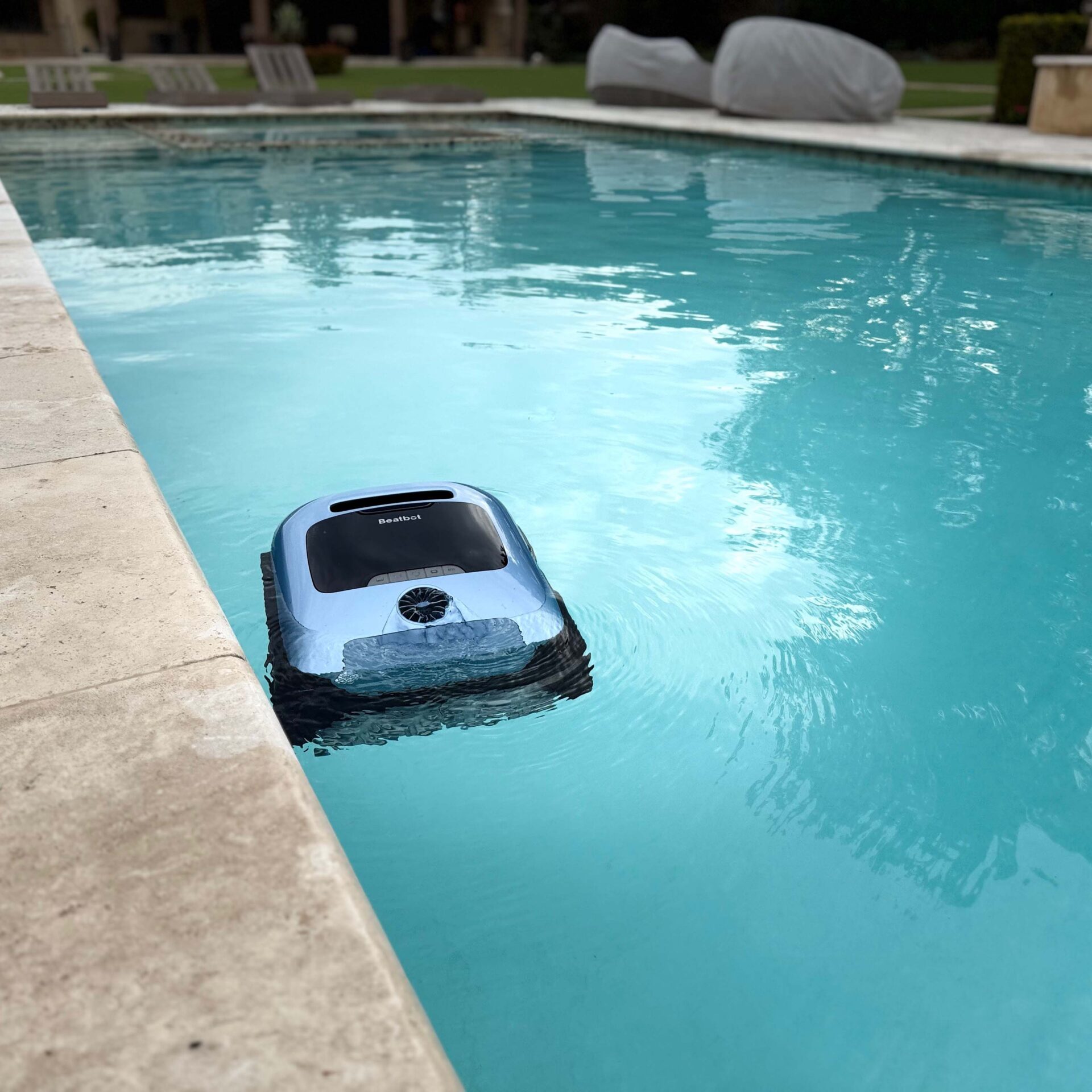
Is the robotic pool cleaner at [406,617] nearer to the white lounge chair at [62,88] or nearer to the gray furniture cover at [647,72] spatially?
the gray furniture cover at [647,72]

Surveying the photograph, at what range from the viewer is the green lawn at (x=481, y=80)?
24.2m

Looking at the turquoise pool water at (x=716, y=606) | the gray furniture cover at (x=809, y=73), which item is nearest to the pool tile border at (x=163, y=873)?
the turquoise pool water at (x=716, y=606)

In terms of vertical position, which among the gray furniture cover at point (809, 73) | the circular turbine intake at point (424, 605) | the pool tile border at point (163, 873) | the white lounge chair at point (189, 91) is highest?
the gray furniture cover at point (809, 73)

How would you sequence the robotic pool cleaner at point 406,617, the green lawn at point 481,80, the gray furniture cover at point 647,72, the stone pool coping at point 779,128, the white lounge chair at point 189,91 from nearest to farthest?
the robotic pool cleaner at point 406,617, the stone pool coping at point 779,128, the gray furniture cover at point 647,72, the white lounge chair at point 189,91, the green lawn at point 481,80

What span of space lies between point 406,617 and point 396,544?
0.88ft

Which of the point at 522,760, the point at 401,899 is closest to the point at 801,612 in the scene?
the point at 522,760

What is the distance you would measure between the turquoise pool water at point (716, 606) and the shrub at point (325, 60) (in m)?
24.3

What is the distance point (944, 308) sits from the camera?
7863mm

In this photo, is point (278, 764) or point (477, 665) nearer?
point (278, 764)

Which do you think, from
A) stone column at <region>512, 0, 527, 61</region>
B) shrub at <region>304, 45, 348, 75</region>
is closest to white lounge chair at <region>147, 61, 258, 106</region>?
shrub at <region>304, 45, 348, 75</region>

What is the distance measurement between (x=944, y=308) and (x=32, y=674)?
7142mm

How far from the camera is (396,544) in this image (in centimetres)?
306

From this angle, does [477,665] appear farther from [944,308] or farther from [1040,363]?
[944,308]

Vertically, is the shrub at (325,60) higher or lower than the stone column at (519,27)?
lower
